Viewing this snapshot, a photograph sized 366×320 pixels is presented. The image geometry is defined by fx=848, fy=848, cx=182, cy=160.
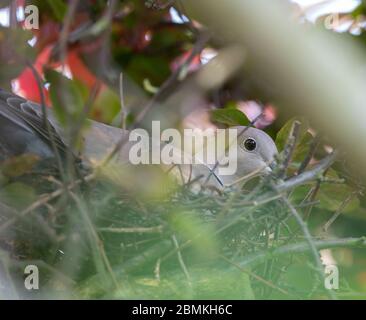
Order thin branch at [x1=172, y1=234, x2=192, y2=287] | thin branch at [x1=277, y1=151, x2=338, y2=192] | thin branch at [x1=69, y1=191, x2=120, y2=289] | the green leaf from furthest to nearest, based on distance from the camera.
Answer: the green leaf, thin branch at [x1=277, y1=151, x2=338, y2=192], thin branch at [x1=172, y1=234, x2=192, y2=287], thin branch at [x1=69, y1=191, x2=120, y2=289]

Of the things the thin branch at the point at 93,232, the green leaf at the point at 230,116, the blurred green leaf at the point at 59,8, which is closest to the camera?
the thin branch at the point at 93,232

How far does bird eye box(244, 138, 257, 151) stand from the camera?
141 inches

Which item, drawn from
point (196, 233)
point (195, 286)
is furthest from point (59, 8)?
point (195, 286)

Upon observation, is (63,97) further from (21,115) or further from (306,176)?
(306,176)

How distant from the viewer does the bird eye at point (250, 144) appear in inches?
141

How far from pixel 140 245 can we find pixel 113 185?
0.20 m

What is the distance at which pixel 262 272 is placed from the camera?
8.06 feet

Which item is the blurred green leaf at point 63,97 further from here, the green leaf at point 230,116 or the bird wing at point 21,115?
the green leaf at point 230,116

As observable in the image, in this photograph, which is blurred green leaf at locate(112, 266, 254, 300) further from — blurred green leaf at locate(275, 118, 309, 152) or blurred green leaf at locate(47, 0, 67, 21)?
blurred green leaf at locate(47, 0, 67, 21)

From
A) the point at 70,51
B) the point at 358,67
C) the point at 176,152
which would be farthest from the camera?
the point at 70,51

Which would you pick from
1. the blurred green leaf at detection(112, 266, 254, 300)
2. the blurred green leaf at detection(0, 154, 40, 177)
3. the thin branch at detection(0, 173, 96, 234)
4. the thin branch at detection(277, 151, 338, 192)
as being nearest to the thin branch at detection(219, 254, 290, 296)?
the blurred green leaf at detection(112, 266, 254, 300)

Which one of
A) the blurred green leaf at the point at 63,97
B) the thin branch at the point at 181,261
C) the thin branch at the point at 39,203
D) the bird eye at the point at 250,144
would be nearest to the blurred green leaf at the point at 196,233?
the thin branch at the point at 181,261

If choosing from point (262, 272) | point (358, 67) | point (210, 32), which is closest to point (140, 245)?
point (262, 272)

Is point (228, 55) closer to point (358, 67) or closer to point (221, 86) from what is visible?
point (221, 86)
